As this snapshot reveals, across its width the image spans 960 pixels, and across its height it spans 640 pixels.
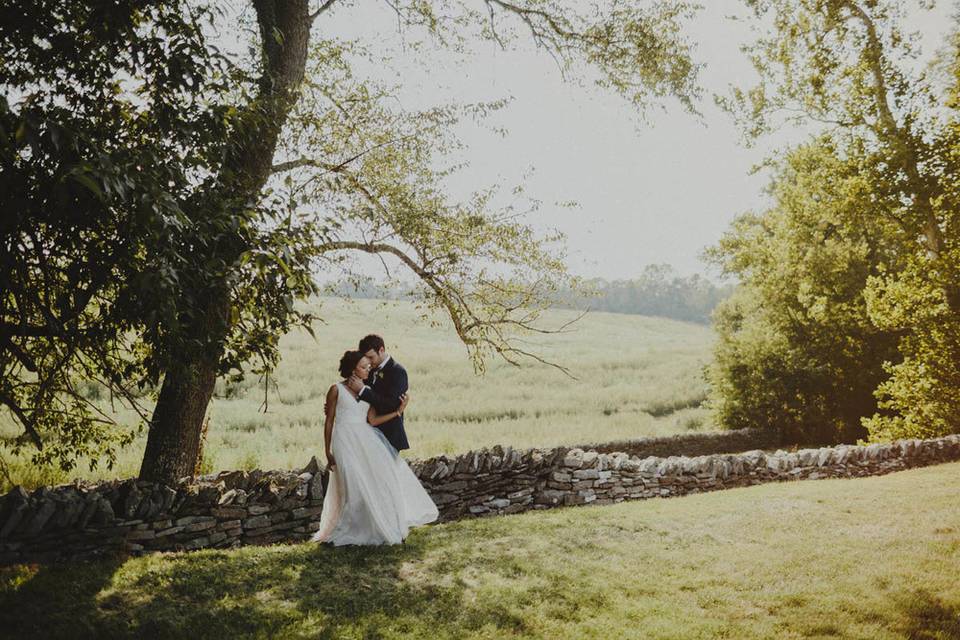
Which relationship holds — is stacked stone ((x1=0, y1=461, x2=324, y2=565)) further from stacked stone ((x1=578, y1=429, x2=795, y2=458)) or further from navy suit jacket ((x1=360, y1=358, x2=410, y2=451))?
stacked stone ((x1=578, y1=429, x2=795, y2=458))

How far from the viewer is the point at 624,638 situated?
4.60m

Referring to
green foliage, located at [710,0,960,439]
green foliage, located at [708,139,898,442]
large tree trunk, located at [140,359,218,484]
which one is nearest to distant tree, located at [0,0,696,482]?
large tree trunk, located at [140,359,218,484]

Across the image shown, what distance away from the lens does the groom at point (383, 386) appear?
23.6 ft

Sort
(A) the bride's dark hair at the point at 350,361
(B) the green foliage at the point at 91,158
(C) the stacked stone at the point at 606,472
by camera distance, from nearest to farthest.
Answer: (B) the green foliage at the point at 91,158 < (A) the bride's dark hair at the point at 350,361 < (C) the stacked stone at the point at 606,472

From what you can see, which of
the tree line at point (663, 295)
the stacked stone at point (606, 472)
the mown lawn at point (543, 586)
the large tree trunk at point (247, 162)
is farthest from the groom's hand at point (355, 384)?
the tree line at point (663, 295)

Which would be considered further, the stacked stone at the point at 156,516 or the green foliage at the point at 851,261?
the green foliage at the point at 851,261

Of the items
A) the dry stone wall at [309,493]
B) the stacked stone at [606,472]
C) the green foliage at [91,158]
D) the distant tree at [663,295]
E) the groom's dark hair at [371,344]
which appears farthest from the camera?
the distant tree at [663,295]

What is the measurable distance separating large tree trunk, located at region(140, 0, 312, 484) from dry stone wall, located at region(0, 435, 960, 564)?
53 cm

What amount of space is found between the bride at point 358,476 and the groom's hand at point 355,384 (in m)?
0.05

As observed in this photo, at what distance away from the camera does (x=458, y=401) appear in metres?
24.8

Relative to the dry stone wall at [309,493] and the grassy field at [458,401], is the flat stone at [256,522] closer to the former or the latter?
the dry stone wall at [309,493]

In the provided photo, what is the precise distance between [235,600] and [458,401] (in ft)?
64.6

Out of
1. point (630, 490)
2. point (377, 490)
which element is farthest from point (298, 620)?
point (630, 490)

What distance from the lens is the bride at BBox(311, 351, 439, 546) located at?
6.89 metres
